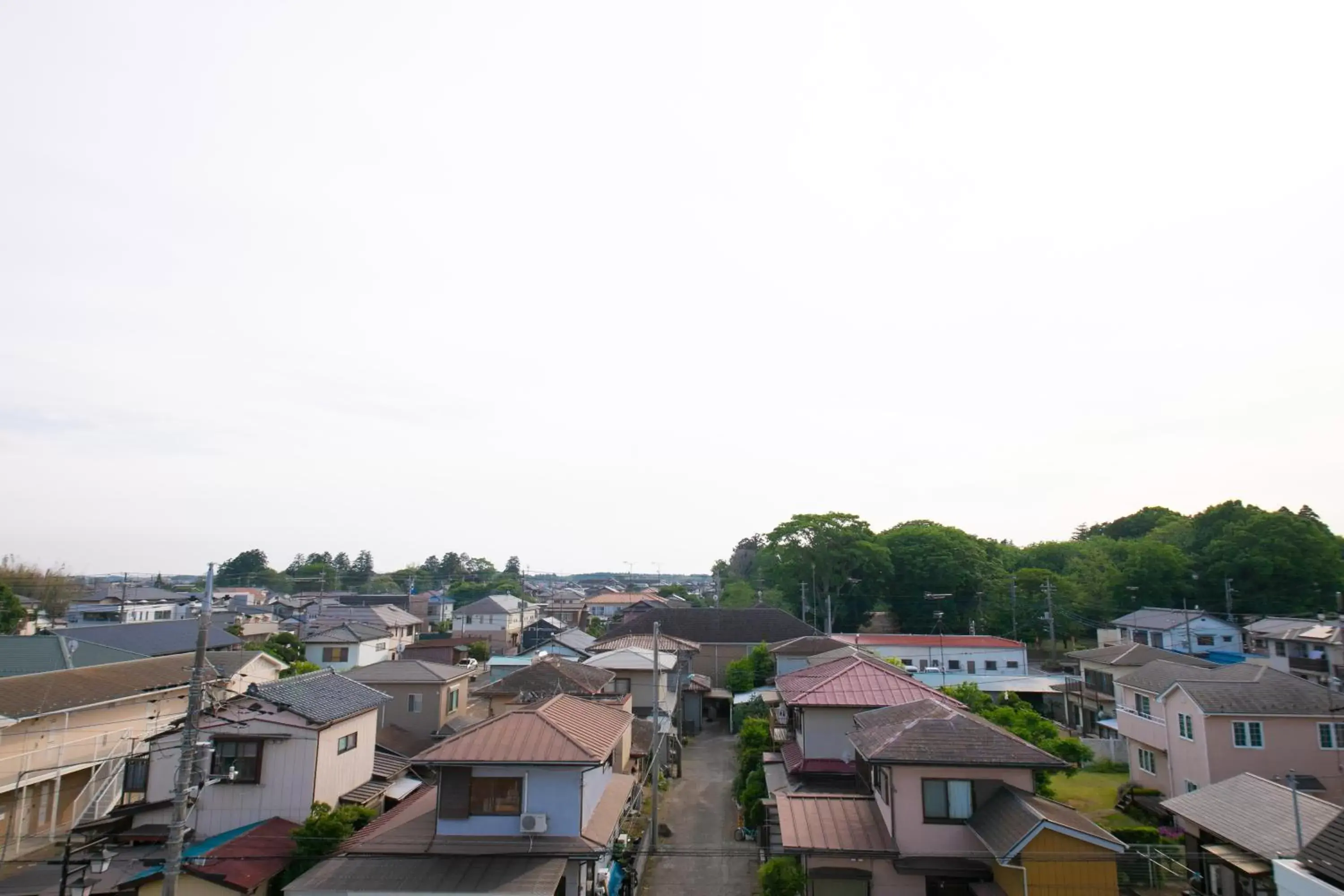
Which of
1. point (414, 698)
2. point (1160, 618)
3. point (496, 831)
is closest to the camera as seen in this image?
point (496, 831)

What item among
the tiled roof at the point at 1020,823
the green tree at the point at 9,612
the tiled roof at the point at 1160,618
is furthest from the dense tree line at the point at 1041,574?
the green tree at the point at 9,612

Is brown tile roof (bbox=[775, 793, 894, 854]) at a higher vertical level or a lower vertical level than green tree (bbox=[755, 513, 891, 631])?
lower

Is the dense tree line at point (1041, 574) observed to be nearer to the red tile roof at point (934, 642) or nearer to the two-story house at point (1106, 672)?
the red tile roof at point (934, 642)

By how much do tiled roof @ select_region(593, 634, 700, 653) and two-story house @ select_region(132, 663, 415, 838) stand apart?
1939cm

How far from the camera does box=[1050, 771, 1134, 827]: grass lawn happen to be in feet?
78.4

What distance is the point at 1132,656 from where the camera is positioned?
33.8 meters

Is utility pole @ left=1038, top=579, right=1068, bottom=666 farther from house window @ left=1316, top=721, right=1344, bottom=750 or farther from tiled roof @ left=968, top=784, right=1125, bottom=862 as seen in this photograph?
tiled roof @ left=968, top=784, right=1125, bottom=862

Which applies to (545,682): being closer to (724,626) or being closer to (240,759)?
(240,759)

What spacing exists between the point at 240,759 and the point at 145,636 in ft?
89.0

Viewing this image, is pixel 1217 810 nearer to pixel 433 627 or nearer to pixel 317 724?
pixel 317 724

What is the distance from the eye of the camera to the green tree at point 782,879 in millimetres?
15375

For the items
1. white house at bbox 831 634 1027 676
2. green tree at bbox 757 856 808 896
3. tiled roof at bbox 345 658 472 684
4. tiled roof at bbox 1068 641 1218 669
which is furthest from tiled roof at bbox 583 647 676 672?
tiled roof at bbox 1068 641 1218 669

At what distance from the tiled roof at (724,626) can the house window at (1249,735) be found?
29.6 m

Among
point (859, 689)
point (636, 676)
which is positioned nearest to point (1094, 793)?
point (859, 689)
